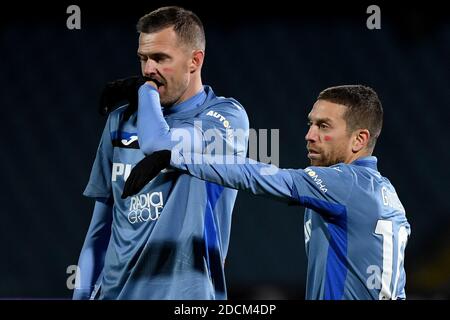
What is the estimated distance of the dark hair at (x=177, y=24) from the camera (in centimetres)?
225

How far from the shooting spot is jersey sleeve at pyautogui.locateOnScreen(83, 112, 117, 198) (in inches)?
90.4

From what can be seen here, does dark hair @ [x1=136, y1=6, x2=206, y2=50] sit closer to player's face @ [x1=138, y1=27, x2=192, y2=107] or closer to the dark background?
player's face @ [x1=138, y1=27, x2=192, y2=107]

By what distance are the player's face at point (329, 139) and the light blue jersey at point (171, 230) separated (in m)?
0.21

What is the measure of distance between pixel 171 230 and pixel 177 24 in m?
0.62

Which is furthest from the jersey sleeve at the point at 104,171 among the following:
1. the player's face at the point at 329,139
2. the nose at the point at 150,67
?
the player's face at the point at 329,139

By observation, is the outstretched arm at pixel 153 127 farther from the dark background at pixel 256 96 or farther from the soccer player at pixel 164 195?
the dark background at pixel 256 96

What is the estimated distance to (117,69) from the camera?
4.45m

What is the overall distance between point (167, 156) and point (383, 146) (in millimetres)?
2826

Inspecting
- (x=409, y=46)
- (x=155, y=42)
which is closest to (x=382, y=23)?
(x=409, y=46)

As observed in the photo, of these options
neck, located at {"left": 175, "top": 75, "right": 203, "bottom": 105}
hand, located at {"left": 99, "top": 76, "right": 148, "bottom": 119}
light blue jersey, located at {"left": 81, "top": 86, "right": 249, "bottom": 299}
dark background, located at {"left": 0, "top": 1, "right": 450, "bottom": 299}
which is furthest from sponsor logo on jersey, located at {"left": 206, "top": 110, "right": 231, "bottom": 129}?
dark background, located at {"left": 0, "top": 1, "right": 450, "bottom": 299}

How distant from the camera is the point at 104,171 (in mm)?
2322

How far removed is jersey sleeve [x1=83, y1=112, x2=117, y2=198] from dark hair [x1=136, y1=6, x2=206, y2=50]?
28 centimetres

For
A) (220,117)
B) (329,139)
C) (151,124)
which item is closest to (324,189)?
(329,139)

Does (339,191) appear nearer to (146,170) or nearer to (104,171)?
(146,170)
